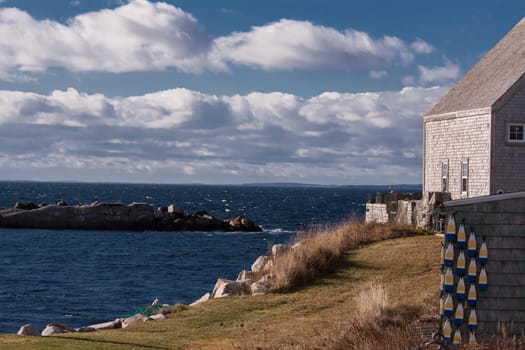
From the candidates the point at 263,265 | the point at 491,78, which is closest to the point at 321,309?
the point at 263,265

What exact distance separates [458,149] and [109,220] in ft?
163

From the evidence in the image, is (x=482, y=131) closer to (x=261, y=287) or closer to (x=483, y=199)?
(x=261, y=287)

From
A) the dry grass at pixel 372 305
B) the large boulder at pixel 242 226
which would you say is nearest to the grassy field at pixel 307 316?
the dry grass at pixel 372 305


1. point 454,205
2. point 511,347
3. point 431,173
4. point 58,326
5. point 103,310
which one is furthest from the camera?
point 431,173

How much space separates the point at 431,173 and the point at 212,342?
21371mm

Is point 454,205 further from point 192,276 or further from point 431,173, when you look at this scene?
point 192,276

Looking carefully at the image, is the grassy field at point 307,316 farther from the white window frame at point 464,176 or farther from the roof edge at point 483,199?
the white window frame at point 464,176

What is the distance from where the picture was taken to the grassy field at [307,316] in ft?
47.3

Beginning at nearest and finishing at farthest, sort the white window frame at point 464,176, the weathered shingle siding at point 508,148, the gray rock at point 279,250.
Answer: the gray rock at point 279,250 → the weathered shingle siding at point 508,148 → the white window frame at point 464,176

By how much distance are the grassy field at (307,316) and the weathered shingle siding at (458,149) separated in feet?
25.6

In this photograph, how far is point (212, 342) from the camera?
15039 millimetres

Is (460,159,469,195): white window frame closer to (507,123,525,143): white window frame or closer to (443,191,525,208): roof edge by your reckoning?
(507,123,525,143): white window frame

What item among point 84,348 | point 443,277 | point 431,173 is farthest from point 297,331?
point 431,173

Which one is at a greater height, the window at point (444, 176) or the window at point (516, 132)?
the window at point (516, 132)
